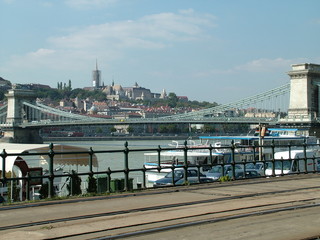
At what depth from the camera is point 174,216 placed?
738 centimetres

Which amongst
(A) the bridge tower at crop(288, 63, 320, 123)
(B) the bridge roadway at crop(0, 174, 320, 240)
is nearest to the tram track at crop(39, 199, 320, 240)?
(B) the bridge roadway at crop(0, 174, 320, 240)

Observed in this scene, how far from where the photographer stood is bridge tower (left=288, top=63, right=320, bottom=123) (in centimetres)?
6531

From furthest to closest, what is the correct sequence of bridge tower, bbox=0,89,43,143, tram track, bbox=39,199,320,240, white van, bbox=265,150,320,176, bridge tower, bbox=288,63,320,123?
1. bridge tower, bbox=0,89,43,143
2. bridge tower, bbox=288,63,320,123
3. white van, bbox=265,150,320,176
4. tram track, bbox=39,199,320,240

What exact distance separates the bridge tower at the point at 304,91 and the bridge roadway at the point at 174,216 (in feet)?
186

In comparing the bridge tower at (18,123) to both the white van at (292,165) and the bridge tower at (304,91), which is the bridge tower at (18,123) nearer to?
the bridge tower at (304,91)

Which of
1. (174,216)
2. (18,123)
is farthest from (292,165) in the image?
(18,123)

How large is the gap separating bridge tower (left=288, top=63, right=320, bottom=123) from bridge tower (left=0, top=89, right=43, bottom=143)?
38508 mm

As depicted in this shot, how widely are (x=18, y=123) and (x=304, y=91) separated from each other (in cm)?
4683

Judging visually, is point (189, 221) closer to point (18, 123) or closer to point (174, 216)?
point (174, 216)

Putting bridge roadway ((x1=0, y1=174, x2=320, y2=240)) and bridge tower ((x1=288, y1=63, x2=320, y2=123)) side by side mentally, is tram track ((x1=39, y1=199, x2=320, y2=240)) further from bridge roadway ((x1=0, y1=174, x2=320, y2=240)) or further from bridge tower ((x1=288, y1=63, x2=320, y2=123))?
bridge tower ((x1=288, y1=63, x2=320, y2=123))

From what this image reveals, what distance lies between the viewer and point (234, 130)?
4210 inches

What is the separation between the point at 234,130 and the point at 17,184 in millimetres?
92602

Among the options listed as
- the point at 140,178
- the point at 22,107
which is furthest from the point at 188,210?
the point at 22,107

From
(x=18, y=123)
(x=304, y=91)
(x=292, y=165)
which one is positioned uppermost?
(x=304, y=91)
